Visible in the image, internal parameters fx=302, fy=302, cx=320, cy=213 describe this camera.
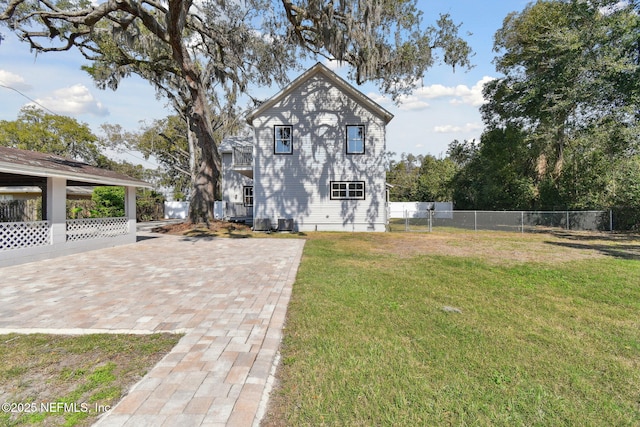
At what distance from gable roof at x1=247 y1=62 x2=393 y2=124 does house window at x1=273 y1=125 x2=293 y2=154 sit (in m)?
1.31

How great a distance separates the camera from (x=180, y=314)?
4242 millimetres

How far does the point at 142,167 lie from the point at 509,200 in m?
43.5

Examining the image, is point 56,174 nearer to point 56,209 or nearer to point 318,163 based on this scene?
point 56,209

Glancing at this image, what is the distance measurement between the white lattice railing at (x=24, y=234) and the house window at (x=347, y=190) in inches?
458

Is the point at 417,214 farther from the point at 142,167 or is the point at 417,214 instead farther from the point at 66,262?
the point at 142,167

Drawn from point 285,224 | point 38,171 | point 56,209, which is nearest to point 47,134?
point 56,209

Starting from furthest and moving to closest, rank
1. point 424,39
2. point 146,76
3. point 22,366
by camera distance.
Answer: point 146,76
point 424,39
point 22,366

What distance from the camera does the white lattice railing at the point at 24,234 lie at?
7656 millimetres

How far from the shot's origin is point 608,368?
286 cm

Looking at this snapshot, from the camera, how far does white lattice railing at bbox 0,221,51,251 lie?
301 inches

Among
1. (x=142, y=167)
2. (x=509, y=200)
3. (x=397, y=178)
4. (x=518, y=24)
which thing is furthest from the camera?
(x=397, y=178)

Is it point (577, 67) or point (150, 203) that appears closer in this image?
point (577, 67)

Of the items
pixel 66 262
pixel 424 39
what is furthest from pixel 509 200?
pixel 66 262

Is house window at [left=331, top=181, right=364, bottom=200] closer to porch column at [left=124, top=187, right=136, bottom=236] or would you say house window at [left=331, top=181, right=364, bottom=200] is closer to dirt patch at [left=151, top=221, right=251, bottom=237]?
dirt patch at [left=151, top=221, right=251, bottom=237]
